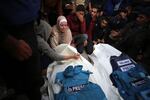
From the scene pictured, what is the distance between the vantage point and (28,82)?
1.49 metres

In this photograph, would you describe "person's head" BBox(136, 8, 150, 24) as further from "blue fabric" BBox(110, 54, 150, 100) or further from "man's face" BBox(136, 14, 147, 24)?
"blue fabric" BBox(110, 54, 150, 100)

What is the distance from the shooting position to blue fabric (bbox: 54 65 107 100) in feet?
7.45

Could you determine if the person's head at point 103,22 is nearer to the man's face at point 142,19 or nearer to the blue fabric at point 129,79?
the man's face at point 142,19

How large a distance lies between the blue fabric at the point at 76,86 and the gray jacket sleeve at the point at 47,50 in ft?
0.60

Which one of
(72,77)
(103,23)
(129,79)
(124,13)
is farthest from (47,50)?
(124,13)

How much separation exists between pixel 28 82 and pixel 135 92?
118cm

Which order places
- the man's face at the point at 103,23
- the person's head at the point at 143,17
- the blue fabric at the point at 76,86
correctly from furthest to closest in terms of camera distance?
the man's face at the point at 103,23 → the person's head at the point at 143,17 → the blue fabric at the point at 76,86

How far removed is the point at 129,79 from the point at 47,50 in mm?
692

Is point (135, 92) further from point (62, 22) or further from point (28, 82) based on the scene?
point (28, 82)

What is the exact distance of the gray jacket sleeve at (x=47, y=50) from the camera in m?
2.59

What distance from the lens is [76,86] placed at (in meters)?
2.34

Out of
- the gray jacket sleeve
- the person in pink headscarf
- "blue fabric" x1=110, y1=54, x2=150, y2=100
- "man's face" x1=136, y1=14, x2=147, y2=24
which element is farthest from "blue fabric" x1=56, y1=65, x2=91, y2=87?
"man's face" x1=136, y1=14, x2=147, y2=24

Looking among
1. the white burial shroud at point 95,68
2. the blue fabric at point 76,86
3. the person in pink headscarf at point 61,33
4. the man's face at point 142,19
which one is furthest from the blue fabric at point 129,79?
the man's face at point 142,19

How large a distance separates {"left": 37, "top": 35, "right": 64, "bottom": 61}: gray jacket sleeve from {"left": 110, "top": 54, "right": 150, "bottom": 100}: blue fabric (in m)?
0.47
